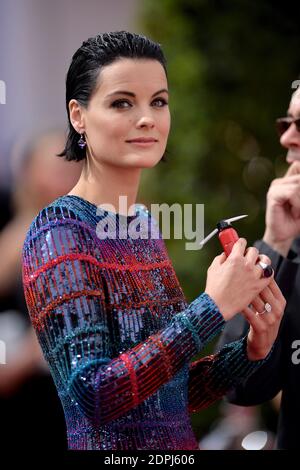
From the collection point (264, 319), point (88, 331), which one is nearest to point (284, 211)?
point (264, 319)

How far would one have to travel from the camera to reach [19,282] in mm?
1805

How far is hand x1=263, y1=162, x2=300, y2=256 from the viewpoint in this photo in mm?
1449

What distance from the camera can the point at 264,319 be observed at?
1.13 metres

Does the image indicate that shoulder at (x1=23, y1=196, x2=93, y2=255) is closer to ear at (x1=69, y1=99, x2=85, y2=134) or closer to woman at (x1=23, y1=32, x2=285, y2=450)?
woman at (x1=23, y1=32, x2=285, y2=450)

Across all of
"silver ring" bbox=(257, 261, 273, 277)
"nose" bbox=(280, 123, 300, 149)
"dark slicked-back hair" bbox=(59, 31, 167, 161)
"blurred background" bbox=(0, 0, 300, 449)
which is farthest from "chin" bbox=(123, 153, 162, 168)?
"blurred background" bbox=(0, 0, 300, 449)

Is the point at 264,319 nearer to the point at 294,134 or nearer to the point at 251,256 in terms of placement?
the point at 251,256

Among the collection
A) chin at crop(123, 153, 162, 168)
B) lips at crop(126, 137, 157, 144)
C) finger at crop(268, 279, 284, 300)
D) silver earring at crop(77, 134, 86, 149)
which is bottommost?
finger at crop(268, 279, 284, 300)

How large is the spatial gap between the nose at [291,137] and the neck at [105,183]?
0.52 meters

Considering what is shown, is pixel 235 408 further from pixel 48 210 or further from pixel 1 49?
pixel 1 49

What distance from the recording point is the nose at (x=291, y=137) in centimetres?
155

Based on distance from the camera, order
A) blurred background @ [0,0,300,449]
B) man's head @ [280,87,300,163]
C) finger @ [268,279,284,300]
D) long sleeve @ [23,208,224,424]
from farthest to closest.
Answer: blurred background @ [0,0,300,449] → man's head @ [280,87,300,163] → finger @ [268,279,284,300] → long sleeve @ [23,208,224,424]

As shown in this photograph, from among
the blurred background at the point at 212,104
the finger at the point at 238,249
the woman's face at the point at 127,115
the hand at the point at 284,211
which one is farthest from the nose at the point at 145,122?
the blurred background at the point at 212,104

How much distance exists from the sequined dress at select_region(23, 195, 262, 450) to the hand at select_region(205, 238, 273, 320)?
0.7 inches
